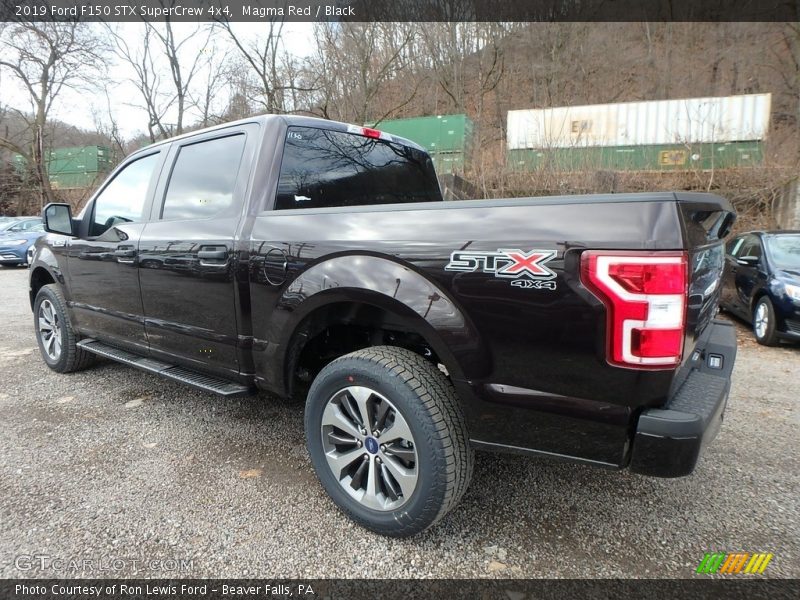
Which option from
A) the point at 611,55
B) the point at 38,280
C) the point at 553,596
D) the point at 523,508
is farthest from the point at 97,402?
the point at 611,55

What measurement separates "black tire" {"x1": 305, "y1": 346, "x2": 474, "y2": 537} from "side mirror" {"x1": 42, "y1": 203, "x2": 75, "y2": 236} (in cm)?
290

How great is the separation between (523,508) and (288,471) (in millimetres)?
1311

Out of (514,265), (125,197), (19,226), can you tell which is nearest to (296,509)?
(514,265)

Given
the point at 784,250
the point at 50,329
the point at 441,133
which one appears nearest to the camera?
the point at 50,329

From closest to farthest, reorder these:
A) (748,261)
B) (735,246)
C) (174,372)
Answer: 1. (174,372)
2. (748,261)
3. (735,246)

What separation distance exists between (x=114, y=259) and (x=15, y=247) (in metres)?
13.8

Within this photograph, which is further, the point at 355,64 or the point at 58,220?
the point at 355,64

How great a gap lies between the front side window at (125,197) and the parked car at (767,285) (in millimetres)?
5631

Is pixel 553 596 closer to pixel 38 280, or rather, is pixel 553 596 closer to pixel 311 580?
pixel 311 580

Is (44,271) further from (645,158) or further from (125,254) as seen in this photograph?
(645,158)

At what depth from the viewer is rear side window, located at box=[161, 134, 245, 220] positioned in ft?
9.15

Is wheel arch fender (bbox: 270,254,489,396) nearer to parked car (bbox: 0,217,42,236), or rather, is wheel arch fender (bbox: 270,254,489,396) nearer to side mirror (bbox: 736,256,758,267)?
side mirror (bbox: 736,256,758,267)

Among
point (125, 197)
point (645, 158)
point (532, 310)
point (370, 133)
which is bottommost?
point (532, 310)

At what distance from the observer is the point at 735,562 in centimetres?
200
